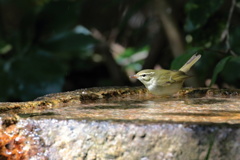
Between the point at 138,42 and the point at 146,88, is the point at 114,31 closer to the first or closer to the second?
the point at 138,42

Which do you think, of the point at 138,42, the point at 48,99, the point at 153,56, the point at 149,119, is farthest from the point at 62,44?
the point at 149,119

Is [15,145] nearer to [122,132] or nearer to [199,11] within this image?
[122,132]

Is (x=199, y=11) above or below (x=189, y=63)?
above

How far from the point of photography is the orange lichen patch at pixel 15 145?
2418mm

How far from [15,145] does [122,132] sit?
61 cm

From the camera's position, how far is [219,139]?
203 cm

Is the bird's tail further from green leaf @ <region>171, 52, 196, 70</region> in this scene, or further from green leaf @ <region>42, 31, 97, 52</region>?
green leaf @ <region>42, 31, 97, 52</region>

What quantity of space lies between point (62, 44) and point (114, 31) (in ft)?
8.45

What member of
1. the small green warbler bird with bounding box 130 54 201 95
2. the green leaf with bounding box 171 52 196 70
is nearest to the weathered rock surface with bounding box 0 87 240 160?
the small green warbler bird with bounding box 130 54 201 95

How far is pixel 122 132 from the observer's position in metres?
2.16

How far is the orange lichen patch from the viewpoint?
242cm

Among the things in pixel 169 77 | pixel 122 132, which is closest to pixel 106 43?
pixel 169 77

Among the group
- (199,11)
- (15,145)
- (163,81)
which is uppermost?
(199,11)

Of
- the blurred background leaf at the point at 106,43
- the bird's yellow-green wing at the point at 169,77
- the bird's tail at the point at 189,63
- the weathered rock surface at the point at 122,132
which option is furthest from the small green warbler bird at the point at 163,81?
the blurred background leaf at the point at 106,43
